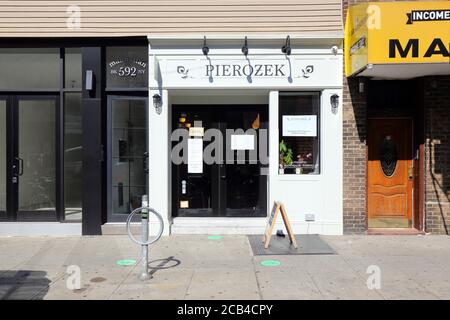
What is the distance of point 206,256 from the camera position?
24.9 feet

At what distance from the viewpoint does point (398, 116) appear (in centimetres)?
952

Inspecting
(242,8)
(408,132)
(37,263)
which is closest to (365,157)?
(408,132)

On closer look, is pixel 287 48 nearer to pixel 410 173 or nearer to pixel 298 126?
pixel 298 126

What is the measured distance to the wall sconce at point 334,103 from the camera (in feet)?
29.8

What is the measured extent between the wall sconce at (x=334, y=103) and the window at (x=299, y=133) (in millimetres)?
319

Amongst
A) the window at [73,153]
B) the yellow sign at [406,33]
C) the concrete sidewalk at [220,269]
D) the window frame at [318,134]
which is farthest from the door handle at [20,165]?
the yellow sign at [406,33]

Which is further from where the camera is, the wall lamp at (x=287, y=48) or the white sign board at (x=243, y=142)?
the white sign board at (x=243, y=142)

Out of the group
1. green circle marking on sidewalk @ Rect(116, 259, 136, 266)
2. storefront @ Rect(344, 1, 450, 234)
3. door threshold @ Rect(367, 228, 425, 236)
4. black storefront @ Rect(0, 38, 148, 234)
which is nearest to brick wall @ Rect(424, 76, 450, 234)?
storefront @ Rect(344, 1, 450, 234)

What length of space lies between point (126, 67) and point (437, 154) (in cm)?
622

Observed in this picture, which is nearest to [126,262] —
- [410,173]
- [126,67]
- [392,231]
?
[126,67]

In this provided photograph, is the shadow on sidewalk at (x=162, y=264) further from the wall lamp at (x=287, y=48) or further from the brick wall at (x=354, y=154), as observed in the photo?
the wall lamp at (x=287, y=48)

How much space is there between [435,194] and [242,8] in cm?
506

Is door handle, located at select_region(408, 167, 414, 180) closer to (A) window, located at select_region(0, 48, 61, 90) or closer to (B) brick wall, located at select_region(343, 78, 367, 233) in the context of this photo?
(B) brick wall, located at select_region(343, 78, 367, 233)

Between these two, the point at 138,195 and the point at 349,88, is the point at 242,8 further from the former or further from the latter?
the point at 138,195
